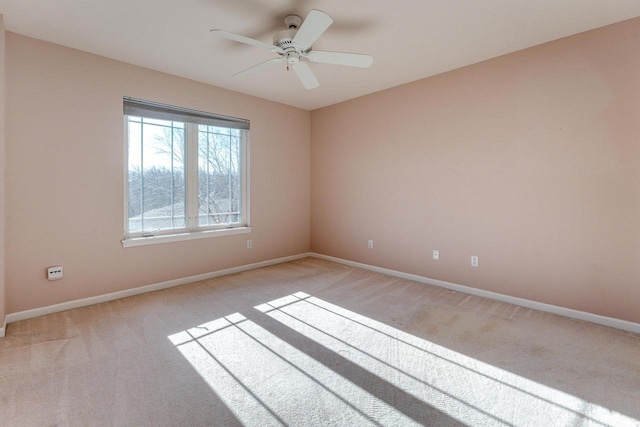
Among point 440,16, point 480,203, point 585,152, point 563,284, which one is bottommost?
point 563,284

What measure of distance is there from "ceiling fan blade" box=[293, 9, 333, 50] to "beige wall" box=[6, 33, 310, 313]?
2030mm

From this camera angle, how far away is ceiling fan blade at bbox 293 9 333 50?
6.13 feet

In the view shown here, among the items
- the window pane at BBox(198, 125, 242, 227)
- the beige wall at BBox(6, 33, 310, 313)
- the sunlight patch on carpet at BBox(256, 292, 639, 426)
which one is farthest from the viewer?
the window pane at BBox(198, 125, 242, 227)

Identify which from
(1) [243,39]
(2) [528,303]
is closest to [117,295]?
(1) [243,39]

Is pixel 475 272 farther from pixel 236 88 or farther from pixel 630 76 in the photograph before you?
pixel 236 88

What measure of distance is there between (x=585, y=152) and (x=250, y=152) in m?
3.70

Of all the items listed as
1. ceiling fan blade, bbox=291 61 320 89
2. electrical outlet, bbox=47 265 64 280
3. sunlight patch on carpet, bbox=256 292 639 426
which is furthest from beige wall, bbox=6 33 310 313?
sunlight patch on carpet, bbox=256 292 639 426

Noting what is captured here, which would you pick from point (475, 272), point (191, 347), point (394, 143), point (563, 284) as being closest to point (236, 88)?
point (394, 143)

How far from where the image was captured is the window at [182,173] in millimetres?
3371

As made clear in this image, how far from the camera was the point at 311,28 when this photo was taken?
2.03m

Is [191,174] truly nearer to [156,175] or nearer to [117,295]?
[156,175]

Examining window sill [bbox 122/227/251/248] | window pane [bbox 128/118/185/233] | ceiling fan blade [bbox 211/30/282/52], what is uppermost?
ceiling fan blade [bbox 211/30/282/52]

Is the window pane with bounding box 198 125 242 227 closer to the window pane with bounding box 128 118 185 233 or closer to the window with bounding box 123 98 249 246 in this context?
the window with bounding box 123 98 249 246

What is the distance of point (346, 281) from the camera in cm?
386
